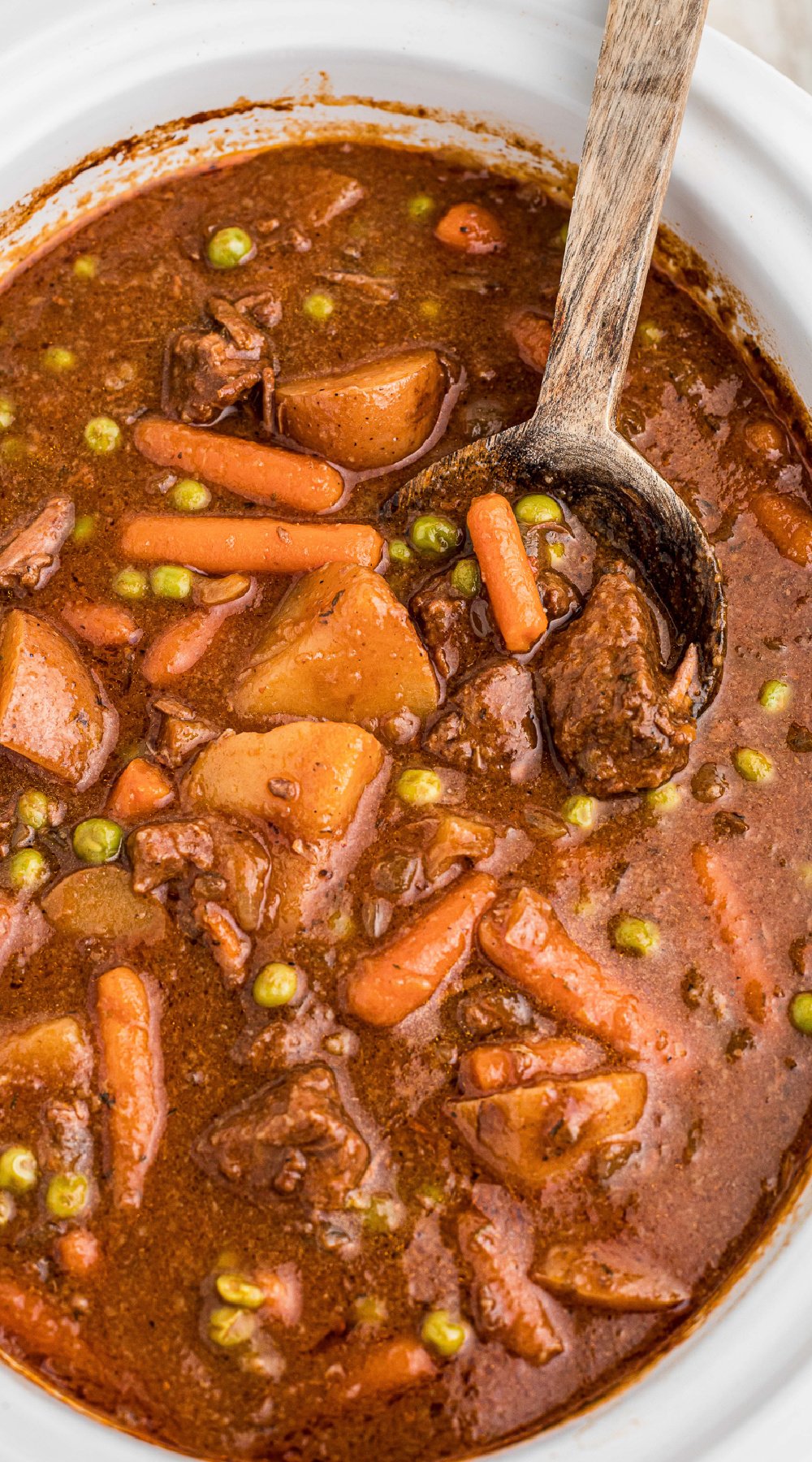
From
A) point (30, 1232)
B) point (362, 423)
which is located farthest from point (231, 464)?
point (30, 1232)

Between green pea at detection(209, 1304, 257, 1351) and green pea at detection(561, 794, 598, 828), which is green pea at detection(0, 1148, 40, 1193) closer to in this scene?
green pea at detection(209, 1304, 257, 1351)

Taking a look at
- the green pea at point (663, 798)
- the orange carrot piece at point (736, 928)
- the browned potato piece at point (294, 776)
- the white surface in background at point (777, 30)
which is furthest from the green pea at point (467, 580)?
the white surface in background at point (777, 30)

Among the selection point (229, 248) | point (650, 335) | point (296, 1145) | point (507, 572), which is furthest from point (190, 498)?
point (296, 1145)

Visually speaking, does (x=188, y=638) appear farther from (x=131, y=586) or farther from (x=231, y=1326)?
(x=231, y=1326)

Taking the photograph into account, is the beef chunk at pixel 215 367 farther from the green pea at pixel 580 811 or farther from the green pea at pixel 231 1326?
the green pea at pixel 231 1326

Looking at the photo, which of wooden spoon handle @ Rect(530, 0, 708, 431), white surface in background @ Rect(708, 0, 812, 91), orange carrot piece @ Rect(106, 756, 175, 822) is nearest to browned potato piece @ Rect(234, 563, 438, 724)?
orange carrot piece @ Rect(106, 756, 175, 822)

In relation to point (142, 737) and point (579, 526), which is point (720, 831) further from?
point (142, 737)
